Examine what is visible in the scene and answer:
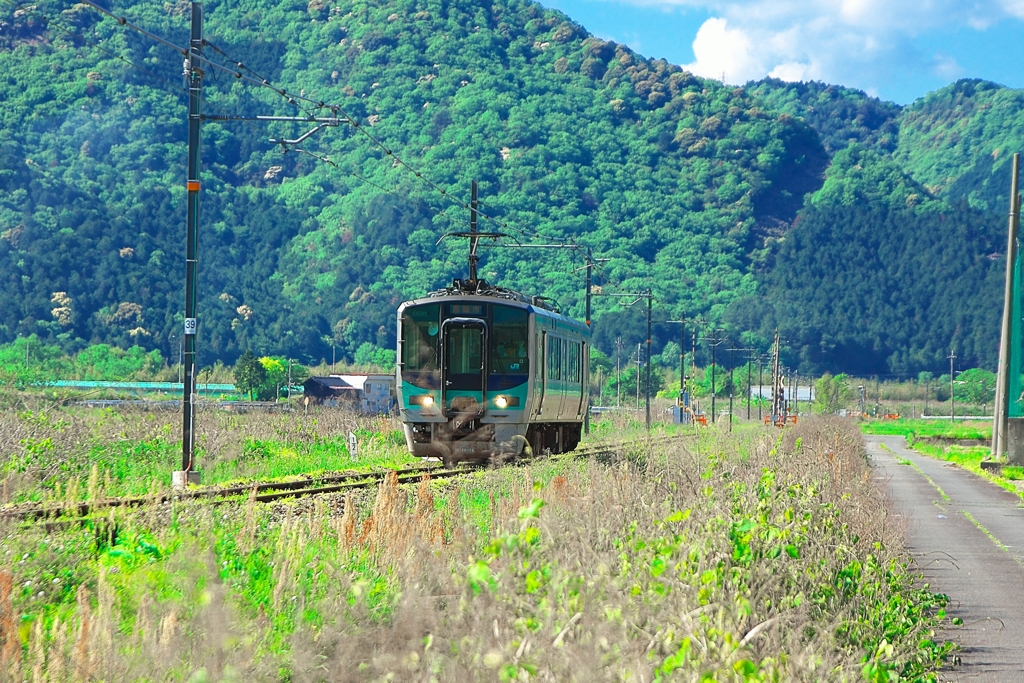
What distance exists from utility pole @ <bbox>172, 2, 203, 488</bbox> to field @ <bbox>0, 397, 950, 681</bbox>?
7.12 metres

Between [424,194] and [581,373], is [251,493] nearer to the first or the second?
[581,373]

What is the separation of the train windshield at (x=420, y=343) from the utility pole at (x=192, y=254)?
196 inches

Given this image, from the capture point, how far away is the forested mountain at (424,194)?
105875 mm

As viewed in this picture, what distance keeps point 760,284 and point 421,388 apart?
5473 inches

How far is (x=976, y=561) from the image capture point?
525 inches

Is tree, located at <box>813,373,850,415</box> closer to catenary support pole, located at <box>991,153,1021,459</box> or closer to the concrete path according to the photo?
catenary support pole, located at <box>991,153,1021,459</box>

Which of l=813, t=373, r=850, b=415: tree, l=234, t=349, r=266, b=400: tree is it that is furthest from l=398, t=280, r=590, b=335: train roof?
l=813, t=373, r=850, b=415: tree

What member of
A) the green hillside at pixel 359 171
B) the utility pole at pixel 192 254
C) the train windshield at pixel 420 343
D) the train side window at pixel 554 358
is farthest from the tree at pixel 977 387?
the utility pole at pixel 192 254

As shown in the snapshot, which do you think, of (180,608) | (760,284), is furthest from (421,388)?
(760,284)

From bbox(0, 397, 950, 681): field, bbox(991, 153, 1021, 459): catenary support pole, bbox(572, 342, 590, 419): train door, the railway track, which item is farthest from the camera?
bbox(991, 153, 1021, 459): catenary support pole

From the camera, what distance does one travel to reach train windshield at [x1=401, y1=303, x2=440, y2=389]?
23031 millimetres

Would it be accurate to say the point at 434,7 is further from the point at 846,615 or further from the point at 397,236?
the point at 846,615

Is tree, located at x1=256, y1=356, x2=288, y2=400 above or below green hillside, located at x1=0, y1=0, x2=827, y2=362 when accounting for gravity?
below

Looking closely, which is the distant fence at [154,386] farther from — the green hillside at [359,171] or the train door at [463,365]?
the train door at [463,365]
